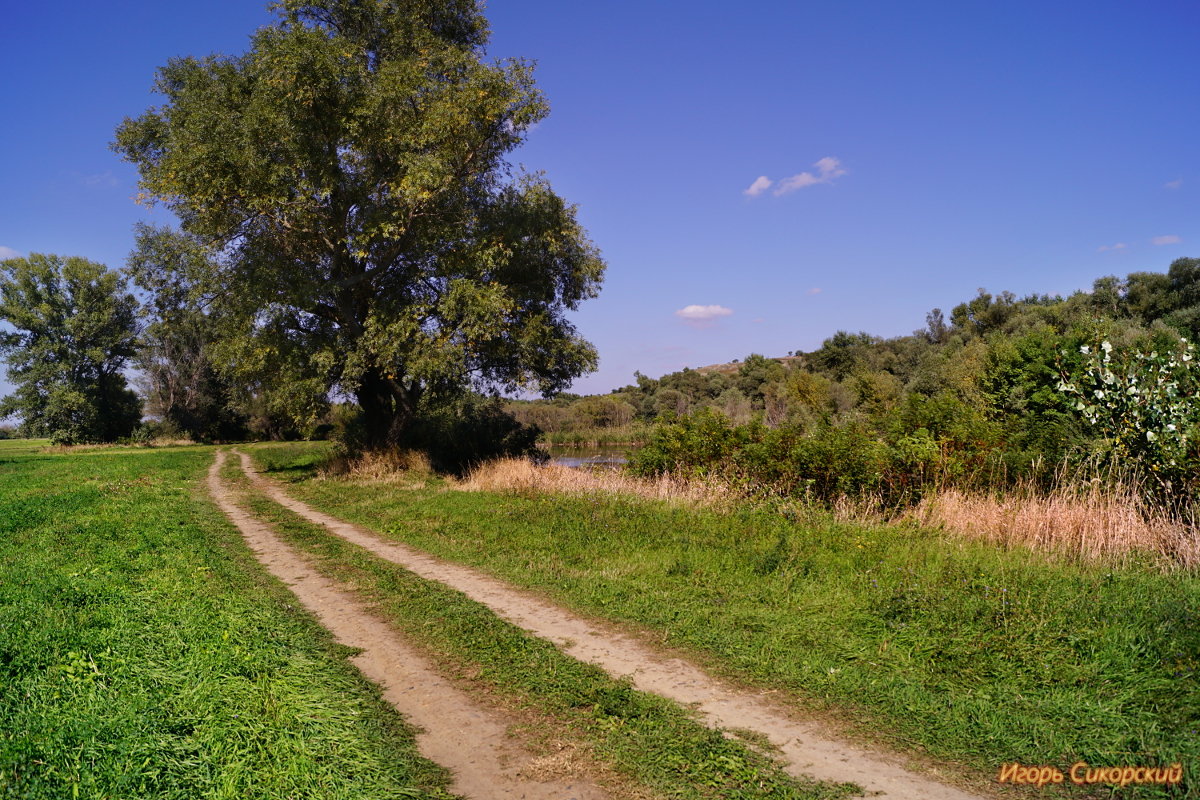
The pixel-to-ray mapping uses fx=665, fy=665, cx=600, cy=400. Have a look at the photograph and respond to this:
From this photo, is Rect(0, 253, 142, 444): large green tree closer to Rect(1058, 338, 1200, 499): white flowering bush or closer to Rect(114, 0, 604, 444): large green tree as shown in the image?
Rect(114, 0, 604, 444): large green tree

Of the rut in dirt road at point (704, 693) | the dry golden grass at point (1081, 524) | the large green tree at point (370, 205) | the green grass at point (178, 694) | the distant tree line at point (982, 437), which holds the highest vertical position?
the large green tree at point (370, 205)

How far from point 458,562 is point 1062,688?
7.32 meters

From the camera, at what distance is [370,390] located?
23.3 metres

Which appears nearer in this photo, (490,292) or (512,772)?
(512,772)

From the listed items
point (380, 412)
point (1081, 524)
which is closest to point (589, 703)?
point (1081, 524)

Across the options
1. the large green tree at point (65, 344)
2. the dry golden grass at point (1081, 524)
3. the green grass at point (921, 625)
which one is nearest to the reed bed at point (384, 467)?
the green grass at point (921, 625)

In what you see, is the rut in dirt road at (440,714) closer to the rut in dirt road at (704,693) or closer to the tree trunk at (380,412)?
the rut in dirt road at (704,693)

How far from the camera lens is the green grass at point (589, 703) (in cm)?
393

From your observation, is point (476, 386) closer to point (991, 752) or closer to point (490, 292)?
point (490, 292)

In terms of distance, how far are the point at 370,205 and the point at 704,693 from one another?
17399 mm

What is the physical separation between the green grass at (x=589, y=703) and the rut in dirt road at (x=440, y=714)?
247 mm

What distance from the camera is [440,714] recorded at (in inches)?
191

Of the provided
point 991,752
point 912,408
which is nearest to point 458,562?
point 991,752

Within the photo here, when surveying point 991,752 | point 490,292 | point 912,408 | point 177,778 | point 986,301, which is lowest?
point 991,752
